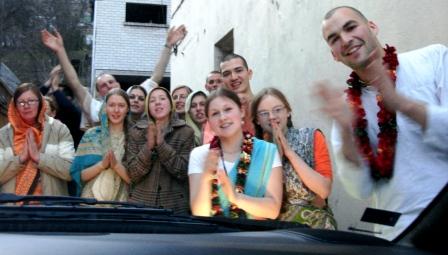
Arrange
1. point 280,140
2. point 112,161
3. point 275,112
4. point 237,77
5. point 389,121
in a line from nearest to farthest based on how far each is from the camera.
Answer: point 389,121 < point 280,140 < point 275,112 < point 112,161 < point 237,77

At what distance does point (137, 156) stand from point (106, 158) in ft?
0.88

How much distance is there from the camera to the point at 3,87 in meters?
16.3

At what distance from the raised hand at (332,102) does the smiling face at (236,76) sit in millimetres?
2846

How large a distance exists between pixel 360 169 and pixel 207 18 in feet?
25.9

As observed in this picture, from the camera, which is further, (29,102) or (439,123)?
(29,102)

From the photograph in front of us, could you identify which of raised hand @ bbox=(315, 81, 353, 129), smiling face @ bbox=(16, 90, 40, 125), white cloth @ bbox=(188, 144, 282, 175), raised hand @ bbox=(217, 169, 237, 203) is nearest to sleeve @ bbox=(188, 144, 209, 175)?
white cloth @ bbox=(188, 144, 282, 175)

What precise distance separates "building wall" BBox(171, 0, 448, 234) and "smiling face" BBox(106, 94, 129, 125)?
5.02ft

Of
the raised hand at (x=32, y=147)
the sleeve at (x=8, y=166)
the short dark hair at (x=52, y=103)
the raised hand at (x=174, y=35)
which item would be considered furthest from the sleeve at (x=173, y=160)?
the raised hand at (x=174, y=35)

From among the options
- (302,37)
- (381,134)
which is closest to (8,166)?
(302,37)

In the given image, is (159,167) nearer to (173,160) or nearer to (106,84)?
(173,160)

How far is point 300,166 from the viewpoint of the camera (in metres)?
3.66

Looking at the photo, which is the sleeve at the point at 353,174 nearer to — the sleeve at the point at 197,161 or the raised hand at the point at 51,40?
the sleeve at the point at 197,161

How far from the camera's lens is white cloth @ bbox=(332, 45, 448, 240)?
193cm

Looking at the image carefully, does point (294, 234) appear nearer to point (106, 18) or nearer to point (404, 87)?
point (404, 87)
